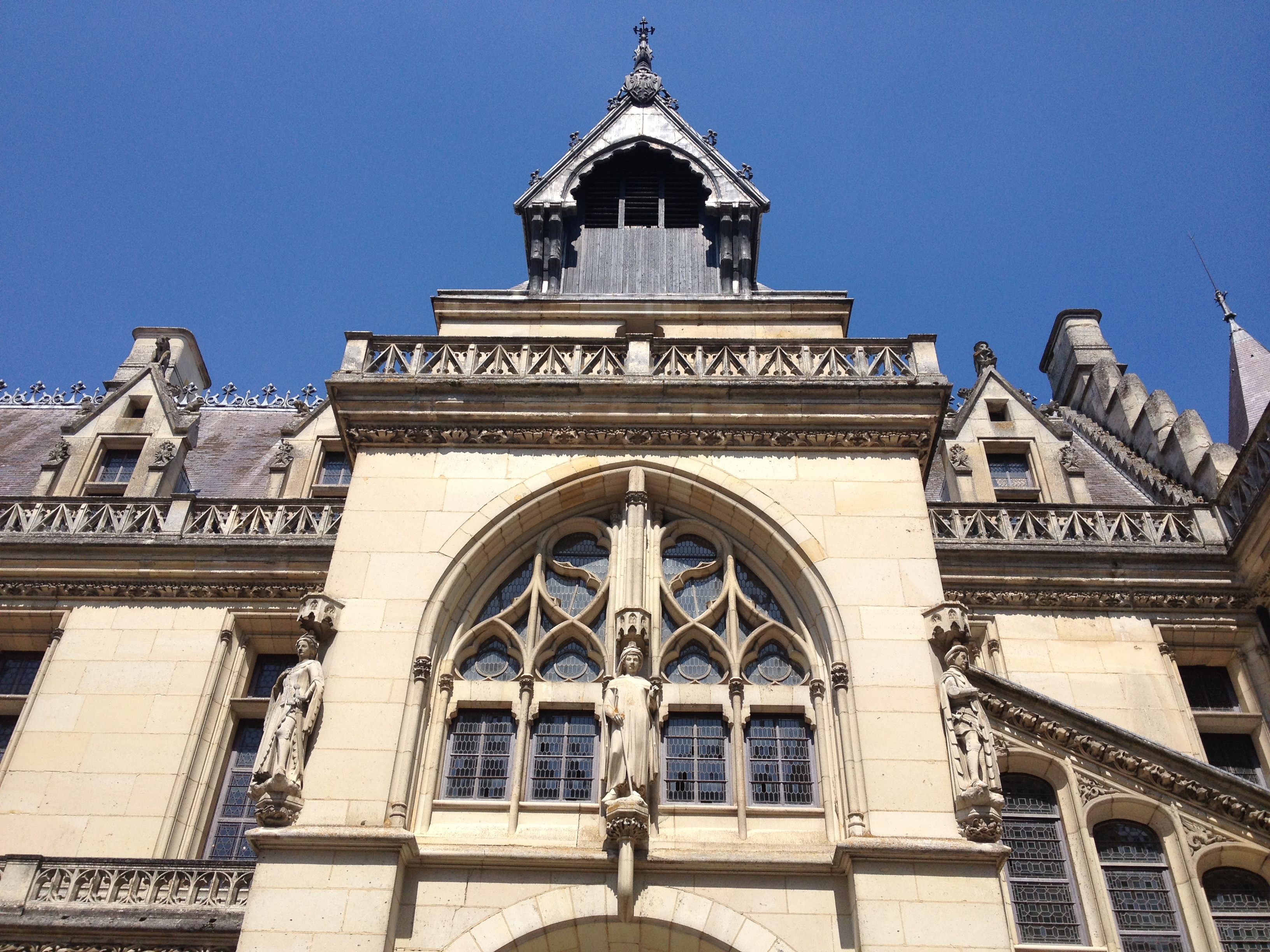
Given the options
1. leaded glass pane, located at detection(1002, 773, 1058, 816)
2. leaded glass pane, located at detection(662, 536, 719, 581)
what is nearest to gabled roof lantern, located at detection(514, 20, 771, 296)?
leaded glass pane, located at detection(662, 536, 719, 581)

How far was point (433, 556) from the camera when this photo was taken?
12.3 metres

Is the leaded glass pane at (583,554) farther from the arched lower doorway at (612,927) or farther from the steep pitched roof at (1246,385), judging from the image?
the steep pitched roof at (1246,385)

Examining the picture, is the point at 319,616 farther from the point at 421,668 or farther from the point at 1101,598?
the point at 1101,598

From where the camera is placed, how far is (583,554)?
42.8 feet

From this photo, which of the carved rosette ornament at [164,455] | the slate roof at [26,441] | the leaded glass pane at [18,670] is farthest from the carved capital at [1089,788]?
the slate roof at [26,441]

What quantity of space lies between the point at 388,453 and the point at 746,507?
4.01 metres

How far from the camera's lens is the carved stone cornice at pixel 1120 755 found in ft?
40.7

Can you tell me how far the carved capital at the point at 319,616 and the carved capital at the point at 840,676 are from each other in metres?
4.81

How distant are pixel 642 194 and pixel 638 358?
1022 cm

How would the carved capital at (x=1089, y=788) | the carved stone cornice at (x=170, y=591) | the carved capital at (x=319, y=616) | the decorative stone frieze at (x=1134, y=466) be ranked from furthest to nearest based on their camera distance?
1. the decorative stone frieze at (x=1134, y=466)
2. the carved stone cornice at (x=170, y=591)
3. the carved capital at (x=1089, y=788)
4. the carved capital at (x=319, y=616)

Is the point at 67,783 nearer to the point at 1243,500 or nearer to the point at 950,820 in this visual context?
the point at 950,820

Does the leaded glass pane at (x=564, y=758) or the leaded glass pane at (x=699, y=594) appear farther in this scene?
the leaded glass pane at (x=699, y=594)

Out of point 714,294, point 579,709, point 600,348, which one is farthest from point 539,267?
point 579,709

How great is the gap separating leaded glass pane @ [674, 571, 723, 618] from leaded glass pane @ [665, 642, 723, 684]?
0.37m
